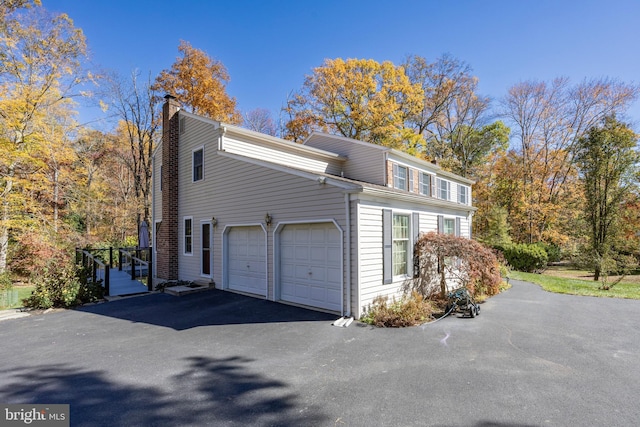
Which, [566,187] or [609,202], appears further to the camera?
[566,187]

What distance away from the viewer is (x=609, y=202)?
18500 millimetres

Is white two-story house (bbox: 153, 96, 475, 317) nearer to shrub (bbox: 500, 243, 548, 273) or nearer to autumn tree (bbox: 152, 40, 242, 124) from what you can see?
autumn tree (bbox: 152, 40, 242, 124)

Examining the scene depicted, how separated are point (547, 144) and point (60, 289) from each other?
32900 millimetres

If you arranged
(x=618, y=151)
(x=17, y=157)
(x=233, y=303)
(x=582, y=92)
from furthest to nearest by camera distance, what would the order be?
(x=582, y=92) < (x=618, y=151) < (x=17, y=157) < (x=233, y=303)

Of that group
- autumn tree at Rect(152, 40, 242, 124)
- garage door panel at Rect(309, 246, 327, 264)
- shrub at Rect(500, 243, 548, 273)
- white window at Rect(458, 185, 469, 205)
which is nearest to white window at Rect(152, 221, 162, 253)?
garage door panel at Rect(309, 246, 327, 264)

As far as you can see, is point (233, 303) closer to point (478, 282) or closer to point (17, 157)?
point (478, 282)

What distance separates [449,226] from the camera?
1236 cm

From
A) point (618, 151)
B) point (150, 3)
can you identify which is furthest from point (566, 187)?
point (150, 3)

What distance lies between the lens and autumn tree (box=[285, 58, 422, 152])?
21.6 metres

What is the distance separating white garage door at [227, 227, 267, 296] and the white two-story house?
1.3 inches

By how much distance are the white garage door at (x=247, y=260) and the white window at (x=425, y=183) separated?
29.5ft

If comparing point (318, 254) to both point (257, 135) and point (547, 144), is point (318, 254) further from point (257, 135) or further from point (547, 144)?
point (547, 144)

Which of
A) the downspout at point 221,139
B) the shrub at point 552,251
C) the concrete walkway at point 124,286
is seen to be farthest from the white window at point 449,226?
the shrub at point 552,251

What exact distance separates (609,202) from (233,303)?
2210 cm
